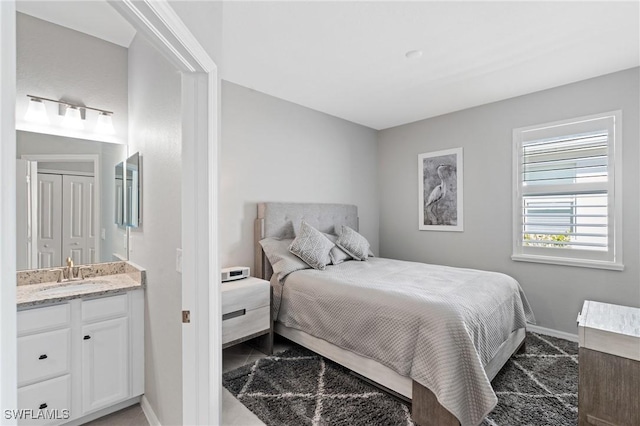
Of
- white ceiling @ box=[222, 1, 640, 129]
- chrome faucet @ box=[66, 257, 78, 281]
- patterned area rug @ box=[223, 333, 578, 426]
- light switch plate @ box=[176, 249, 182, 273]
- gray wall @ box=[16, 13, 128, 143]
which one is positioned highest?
white ceiling @ box=[222, 1, 640, 129]

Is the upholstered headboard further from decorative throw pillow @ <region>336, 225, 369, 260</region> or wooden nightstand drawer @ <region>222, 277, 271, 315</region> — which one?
wooden nightstand drawer @ <region>222, 277, 271, 315</region>

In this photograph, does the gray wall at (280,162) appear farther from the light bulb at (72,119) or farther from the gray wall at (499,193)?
the light bulb at (72,119)

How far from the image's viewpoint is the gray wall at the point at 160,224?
5.16 feet

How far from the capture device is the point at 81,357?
1896 millimetres

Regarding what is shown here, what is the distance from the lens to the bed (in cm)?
176

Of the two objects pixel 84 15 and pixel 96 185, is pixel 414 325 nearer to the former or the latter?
pixel 96 185

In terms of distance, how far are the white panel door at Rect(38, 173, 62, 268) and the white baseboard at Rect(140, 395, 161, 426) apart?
1153mm

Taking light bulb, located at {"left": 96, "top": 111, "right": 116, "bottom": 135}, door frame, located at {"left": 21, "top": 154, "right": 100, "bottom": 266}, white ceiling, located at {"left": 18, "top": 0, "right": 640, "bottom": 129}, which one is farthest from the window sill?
light bulb, located at {"left": 96, "top": 111, "right": 116, "bottom": 135}

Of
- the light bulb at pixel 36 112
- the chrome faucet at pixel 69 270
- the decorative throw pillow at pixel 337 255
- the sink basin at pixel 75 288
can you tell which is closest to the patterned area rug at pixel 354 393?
the decorative throw pillow at pixel 337 255

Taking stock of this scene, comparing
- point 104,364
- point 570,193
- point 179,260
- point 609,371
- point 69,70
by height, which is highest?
point 69,70

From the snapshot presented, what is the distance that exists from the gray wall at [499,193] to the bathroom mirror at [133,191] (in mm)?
3547

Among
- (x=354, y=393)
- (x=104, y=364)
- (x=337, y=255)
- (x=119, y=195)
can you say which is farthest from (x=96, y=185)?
(x=354, y=393)

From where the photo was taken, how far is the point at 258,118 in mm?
3484

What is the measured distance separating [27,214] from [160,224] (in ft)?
3.63
